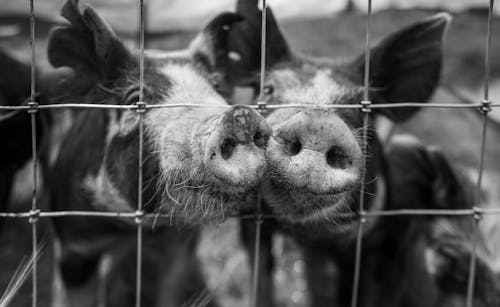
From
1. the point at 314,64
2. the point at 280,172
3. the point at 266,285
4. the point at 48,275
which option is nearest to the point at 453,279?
the point at 266,285

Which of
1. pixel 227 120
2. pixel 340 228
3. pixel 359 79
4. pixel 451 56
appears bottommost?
pixel 340 228

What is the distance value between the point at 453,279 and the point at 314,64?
1383mm

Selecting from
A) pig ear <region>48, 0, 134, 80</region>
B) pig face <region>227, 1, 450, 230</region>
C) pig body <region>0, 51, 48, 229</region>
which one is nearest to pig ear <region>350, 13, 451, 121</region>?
pig face <region>227, 1, 450, 230</region>

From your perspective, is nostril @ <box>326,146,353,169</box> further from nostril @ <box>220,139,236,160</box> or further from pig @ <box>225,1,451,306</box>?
nostril @ <box>220,139,236,160</box>

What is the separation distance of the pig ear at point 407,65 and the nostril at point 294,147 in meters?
1.01

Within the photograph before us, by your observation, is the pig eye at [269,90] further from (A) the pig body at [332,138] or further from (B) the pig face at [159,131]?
(B) the pig face at [159,131]

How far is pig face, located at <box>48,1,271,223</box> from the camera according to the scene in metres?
1.72

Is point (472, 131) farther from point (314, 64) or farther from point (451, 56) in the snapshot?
point (314, 64)

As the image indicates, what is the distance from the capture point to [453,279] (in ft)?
10.4

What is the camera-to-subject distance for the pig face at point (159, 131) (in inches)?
67.6

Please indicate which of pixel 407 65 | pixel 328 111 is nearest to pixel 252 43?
pixel 407 65

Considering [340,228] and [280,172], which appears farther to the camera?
[340,228]

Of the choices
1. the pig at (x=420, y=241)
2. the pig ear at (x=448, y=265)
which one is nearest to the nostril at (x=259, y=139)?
the pig at (x=420, y=241)

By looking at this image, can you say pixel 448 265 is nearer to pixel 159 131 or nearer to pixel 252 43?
pixel 252 43
